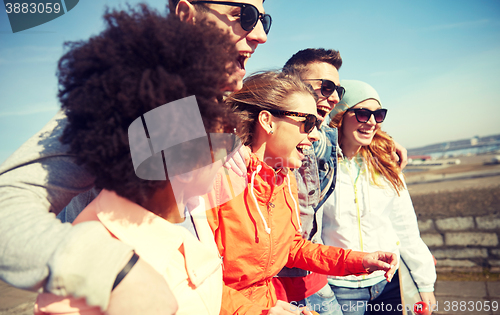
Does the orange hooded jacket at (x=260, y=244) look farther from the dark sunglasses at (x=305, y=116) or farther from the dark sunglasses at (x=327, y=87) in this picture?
the dark sunglasses at (x=327, y=87)

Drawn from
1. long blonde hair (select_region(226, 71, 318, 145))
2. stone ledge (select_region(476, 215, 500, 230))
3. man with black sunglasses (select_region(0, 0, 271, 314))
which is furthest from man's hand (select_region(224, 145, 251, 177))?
stone ledge (select_region(476, 215, 500, 230))

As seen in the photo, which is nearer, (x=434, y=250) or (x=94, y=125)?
(x=94, y=125)

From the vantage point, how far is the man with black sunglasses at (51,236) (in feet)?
2.10

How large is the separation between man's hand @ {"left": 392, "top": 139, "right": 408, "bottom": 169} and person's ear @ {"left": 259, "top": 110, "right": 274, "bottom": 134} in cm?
167

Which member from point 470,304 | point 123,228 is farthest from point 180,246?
point 470,304

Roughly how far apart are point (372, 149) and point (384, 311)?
1.39 metres

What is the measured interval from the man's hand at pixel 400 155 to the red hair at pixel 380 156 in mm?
41

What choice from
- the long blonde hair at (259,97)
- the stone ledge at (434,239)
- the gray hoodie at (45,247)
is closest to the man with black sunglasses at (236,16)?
the long blonde hair at (259,97)

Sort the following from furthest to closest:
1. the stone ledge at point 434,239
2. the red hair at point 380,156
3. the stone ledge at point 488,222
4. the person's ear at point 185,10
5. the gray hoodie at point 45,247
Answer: the stone ledge at point 434,239 → the stone ledge at point 488,222 → the red hair at point 380,156 → the person's ear at point 185,10 → the gray hoodie at point 45,247

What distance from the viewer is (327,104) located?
2.68 metres

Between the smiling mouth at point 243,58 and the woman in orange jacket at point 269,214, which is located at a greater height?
the smiling mouth at point 243,58

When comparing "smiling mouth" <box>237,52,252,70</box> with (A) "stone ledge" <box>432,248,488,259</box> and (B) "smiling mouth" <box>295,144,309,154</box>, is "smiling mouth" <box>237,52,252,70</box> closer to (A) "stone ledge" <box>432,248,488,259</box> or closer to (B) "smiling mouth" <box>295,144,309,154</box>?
(B) "smiling mouth" <box>295,144,309,154</box>

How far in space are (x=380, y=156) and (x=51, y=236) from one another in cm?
271

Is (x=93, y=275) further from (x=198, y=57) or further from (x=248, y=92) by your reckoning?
(x=248, y=92)
